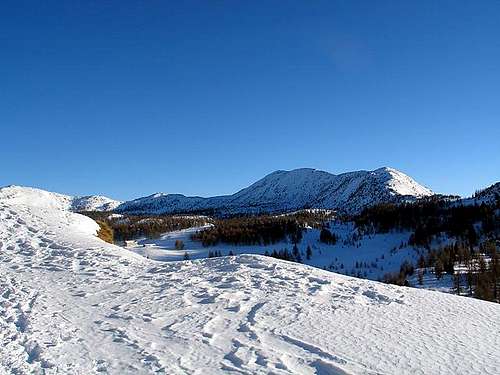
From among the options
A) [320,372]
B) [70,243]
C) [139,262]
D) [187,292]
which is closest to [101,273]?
[139,262]

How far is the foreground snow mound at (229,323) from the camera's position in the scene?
8641 millimetres

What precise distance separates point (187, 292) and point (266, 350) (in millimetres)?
5301

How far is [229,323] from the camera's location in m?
10.9

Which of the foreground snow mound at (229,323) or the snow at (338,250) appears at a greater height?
the foreground snow mound at (229,323)

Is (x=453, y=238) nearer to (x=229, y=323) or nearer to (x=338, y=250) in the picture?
(x=338, y=250)

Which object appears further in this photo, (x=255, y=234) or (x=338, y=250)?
(x=255, y=234)

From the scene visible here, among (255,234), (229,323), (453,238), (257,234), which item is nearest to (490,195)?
(453,238)

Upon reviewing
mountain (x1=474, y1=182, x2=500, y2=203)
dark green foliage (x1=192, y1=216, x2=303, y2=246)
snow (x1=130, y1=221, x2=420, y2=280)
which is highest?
mountain (x1=474, y1=182, x2=500, y2=203)

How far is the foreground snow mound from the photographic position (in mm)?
8641

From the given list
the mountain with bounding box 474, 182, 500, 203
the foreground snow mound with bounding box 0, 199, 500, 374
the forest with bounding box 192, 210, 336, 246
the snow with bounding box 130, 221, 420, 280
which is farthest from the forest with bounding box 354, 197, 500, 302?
the foreground snow mound with bounding box 0, 199, 500, 374

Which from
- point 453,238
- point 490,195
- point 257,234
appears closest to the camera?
point 453,238

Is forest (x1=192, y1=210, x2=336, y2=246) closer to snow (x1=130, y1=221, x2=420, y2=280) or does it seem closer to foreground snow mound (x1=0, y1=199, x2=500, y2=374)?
snow (x1=130, y1=221, x2=420, y2=280)

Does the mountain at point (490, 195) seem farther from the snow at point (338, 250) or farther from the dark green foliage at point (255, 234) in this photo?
the dark green foliage at point (255, 234)

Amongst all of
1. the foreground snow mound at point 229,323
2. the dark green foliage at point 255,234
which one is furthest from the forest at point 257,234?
the foreground snow mound at point 229,323
